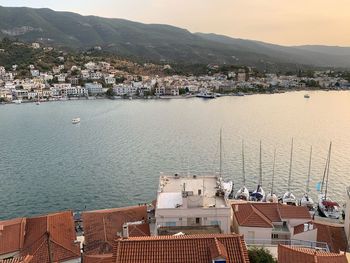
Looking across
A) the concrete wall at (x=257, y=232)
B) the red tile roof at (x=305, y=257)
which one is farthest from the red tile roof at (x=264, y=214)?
the red tile roof at (x=305, y=257)

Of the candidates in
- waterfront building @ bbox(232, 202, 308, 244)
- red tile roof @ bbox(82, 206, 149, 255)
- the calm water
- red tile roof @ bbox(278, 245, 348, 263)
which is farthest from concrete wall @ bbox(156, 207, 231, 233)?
the calm water

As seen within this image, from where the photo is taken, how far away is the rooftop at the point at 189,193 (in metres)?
15.9

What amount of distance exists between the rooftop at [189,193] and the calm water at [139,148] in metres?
7.99

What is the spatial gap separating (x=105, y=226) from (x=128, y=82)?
97.8 m

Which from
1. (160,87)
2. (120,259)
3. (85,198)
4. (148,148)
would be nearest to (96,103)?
(160,87)

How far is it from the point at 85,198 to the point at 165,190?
11.1 meters

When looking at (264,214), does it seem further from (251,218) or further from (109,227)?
(109,227)

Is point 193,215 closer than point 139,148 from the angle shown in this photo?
Yes

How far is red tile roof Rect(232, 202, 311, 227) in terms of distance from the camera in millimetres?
16219

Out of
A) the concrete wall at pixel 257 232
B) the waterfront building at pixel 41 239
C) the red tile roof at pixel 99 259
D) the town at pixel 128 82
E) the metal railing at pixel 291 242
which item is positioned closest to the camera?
the red tile roof at pixel 99 259

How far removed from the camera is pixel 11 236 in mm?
16469

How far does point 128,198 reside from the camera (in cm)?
2766

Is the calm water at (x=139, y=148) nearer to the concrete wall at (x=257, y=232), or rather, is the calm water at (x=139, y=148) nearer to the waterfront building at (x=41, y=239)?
the waterfront building at (x=41, y=239)

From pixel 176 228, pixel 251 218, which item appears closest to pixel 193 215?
pixel 176 228
